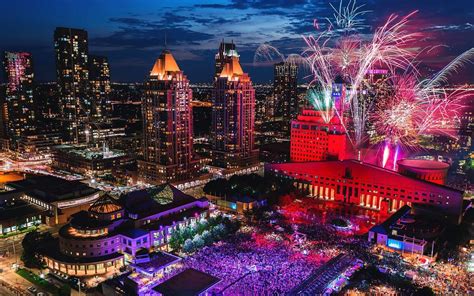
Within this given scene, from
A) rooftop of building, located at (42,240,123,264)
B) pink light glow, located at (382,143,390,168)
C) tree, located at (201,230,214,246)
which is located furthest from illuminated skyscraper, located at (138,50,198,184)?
pink light glow, located at (382,143,390,168)

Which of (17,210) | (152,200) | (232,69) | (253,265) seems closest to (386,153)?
(232,69)

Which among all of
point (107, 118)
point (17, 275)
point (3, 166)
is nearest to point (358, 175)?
point (17, 275)

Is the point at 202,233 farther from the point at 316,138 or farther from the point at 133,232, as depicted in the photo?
the point at 316,138

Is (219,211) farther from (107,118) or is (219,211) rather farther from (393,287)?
(107,118)

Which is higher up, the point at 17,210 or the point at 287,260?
the point at 17,210

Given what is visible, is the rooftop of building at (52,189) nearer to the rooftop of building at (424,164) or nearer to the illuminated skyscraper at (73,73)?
the rooftop of building at (424,164)

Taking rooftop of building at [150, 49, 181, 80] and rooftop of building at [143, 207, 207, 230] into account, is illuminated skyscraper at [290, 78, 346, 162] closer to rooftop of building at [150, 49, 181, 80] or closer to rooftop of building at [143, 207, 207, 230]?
rooftop of building at [150, 49, 181, 80]
